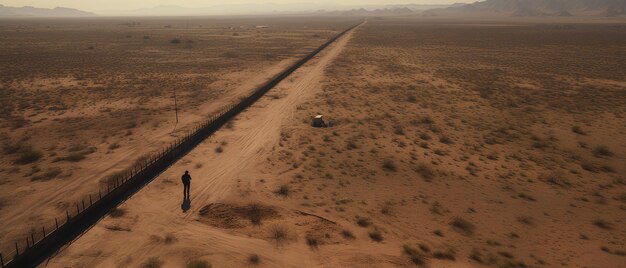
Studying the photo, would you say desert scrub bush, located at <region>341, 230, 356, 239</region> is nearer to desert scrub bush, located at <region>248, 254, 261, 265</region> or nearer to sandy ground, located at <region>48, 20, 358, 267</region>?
sandy ground, located at <region>48, 20, 358, 267</region>

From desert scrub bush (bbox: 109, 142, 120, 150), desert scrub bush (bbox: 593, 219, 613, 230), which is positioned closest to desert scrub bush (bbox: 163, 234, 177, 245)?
desert scrub bush (bbox: 109, 142, 120, 150)

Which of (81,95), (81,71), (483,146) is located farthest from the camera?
(81,71)

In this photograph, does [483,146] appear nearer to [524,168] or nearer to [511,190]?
[524,168]

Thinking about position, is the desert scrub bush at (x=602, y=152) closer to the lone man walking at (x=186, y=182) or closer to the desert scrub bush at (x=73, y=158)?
the lone man walking at (x=186, y=182)

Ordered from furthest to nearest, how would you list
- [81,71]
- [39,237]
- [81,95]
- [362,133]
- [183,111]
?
[81,71] → [81,95] → [183,111] → [362,133] → [39,237]

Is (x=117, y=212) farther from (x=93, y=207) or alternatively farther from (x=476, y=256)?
(x=476, y=256)

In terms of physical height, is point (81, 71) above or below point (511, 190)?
above

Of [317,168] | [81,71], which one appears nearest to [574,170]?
[317,168]

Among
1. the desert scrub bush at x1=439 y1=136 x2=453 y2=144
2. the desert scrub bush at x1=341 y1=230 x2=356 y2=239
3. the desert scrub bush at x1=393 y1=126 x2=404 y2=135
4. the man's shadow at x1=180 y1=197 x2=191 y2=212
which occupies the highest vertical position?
the desert scrub bush at x1=393 y1=126 x2=404 y2=135
